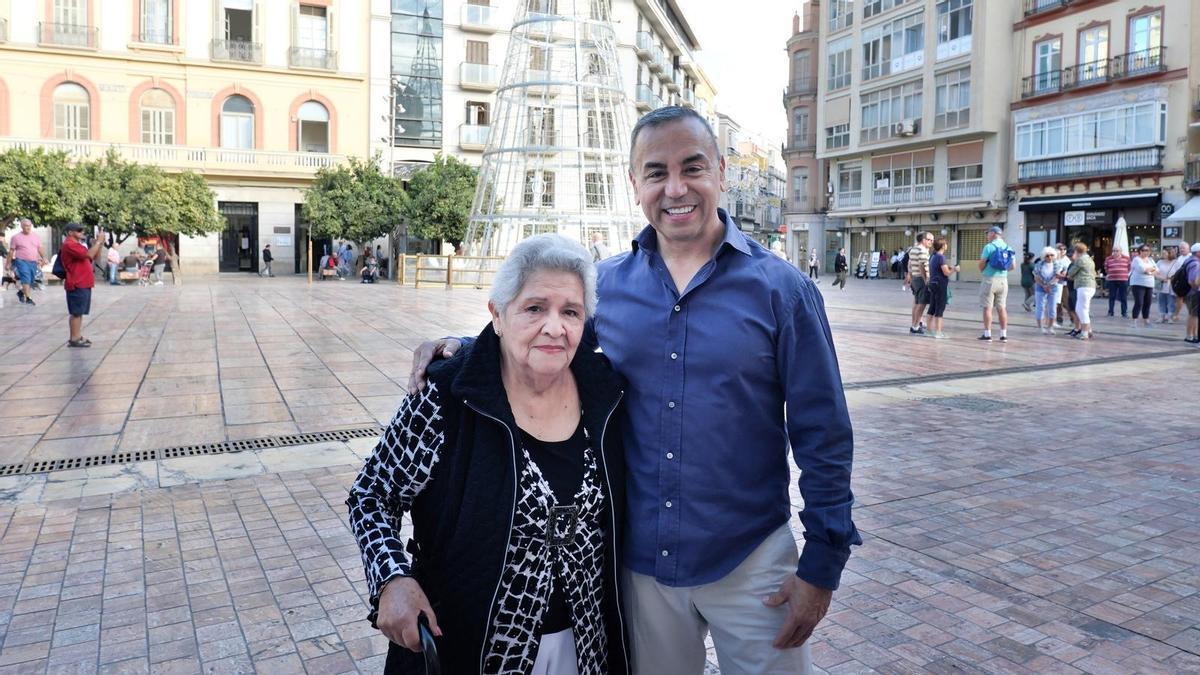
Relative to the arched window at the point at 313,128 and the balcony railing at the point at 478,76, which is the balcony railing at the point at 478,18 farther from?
the arched window at the point at 313,128

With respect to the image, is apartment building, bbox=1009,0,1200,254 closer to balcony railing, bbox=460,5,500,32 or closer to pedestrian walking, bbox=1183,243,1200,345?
pedestrian walking, bbox=1183,243,1200,345

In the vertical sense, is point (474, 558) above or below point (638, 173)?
below

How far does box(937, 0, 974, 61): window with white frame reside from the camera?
126 feet

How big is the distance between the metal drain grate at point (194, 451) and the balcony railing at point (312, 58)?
34066 millimetres

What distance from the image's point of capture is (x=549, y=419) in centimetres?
208

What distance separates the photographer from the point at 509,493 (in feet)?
6.43

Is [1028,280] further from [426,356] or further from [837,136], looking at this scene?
[837,136]

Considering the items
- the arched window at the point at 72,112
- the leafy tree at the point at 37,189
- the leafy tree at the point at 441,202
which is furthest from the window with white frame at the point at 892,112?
the arched window at the point at 72,112

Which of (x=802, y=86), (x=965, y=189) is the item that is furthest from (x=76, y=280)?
(x=802, y=86)

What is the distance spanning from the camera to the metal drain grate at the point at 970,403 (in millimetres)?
8266

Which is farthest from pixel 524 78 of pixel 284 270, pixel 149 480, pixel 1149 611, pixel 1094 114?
pixel 1149 611

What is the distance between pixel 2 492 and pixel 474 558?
4.59 m

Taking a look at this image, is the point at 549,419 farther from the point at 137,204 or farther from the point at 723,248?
the point at 137,204

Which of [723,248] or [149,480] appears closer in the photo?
[723,248]
